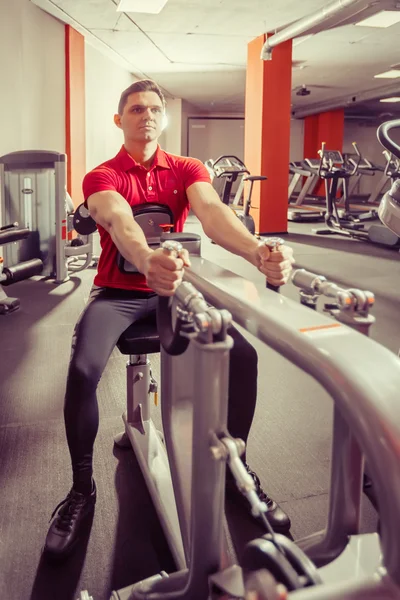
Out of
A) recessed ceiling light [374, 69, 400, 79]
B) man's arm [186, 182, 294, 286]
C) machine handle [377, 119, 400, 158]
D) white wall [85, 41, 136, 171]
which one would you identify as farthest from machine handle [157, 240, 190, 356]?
recessed ceiling light [374, 69, 400, 79]

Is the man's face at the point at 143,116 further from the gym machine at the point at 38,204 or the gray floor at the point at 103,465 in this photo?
the gym machine at the point at 38,204

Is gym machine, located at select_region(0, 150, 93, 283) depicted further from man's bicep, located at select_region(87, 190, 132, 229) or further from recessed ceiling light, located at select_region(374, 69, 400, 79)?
recessed ceiling light, located at select_region(374, 69, 400, 79)

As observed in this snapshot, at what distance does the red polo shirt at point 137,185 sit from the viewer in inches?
69.5

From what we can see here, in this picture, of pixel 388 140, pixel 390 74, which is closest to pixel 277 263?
pixel 388 140

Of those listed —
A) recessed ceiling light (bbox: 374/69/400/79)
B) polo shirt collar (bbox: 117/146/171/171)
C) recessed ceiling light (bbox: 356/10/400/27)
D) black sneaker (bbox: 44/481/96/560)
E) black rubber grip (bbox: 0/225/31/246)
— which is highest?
recessed ceiling light (bbox: 374/69/400/79)

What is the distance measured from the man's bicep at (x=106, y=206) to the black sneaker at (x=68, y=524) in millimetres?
777

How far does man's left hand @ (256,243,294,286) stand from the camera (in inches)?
52.6

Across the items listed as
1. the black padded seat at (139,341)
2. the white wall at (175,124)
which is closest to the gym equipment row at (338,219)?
the black padded seat at (139,341)

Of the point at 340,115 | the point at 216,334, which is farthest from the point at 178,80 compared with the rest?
the point at 216,334

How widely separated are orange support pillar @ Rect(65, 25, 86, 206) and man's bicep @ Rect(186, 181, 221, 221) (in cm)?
562

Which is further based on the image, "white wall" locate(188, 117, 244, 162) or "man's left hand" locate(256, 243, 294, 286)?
"white wall" locate(188, 117, 244, 162)

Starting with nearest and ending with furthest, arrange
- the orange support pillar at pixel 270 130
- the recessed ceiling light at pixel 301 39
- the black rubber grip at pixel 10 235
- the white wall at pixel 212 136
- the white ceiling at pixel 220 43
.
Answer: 1. the black rubber grip at pixel 10 235
2. the white ceiling at pixel 220 43
3. the recessed ceiling light at pixel 301 39
4. the orange support pillar at pixel 270 130
5. the white wall at pixel 212 136

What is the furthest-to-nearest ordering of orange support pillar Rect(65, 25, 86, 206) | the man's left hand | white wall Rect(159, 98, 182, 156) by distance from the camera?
white wall Rect(159, 98, 182, 156) < orange support pillar Rect(65, 25, 86, 206) < the man's left hand

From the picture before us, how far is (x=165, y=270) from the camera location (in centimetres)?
108
